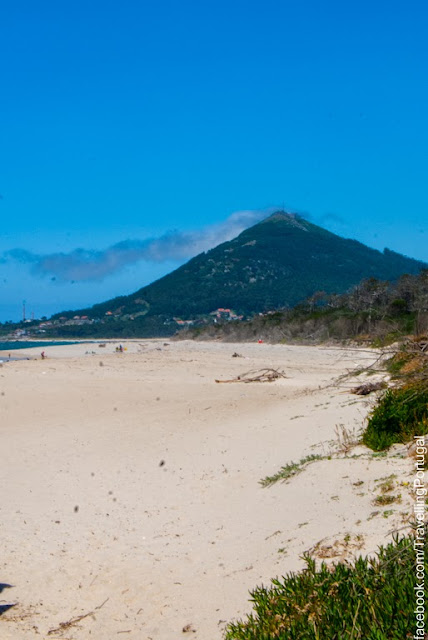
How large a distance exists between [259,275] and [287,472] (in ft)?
460

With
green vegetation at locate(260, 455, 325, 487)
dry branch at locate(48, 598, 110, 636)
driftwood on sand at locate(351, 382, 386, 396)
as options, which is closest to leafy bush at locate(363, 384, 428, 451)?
green vegetation at locate(260, 455, 325, 487)

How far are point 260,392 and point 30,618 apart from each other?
1264 centimetres

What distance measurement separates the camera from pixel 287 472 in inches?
291

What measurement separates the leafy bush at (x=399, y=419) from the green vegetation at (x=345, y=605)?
11.9 feet

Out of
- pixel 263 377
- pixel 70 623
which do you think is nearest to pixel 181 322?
pixel 263 377

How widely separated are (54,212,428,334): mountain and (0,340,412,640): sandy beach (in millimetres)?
106492

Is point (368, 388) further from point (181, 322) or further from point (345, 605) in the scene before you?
point (181, 322)

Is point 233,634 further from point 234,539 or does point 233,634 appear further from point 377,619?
point 234,539

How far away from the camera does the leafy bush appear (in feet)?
23.5

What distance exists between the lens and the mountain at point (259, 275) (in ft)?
438

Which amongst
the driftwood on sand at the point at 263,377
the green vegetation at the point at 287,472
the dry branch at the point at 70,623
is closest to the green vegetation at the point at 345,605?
the dry branch at the point at 70,623

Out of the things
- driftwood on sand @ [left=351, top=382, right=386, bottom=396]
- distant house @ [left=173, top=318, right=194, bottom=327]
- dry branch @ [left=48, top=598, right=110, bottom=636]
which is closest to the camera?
dry branch @ [left=48, top=598, right=110, bottom=636]

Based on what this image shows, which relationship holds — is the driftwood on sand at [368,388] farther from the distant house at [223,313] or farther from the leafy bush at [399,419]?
the distant house at [223,313]

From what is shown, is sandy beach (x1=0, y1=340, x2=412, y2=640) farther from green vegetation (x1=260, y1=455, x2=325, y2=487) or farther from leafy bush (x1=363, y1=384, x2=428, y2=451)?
leafy bush (x1=363, y1=384, x2=428, y2=451)
